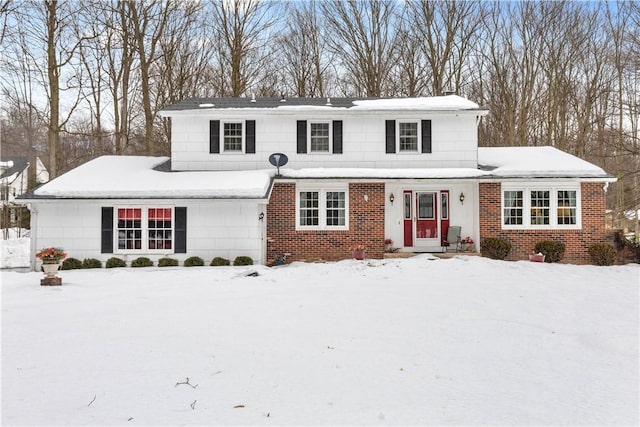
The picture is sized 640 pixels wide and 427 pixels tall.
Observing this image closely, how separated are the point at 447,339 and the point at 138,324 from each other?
4.44 meters

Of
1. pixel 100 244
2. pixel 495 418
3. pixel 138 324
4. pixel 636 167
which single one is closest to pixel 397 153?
pixel 100 244

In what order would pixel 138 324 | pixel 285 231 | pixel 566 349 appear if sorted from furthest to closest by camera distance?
1. pixel 285 231
2. pixel 138 324
3. pixel 566 349

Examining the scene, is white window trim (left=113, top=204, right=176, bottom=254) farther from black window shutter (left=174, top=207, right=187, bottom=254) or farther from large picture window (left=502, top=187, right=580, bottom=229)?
large picture window (left=502, top=187, right=580, bottom=229)

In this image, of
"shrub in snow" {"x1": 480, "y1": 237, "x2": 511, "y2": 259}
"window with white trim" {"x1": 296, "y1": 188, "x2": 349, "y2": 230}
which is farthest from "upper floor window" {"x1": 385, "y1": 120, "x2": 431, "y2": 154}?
"shrub in snow" {"x1": 480, "y1": 237, "x2": 511, "y2": 259}

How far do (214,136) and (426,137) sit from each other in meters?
7.36

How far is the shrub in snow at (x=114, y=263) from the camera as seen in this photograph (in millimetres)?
12984

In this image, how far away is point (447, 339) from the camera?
234 inches

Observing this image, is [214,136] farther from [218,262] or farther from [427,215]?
[427,215]

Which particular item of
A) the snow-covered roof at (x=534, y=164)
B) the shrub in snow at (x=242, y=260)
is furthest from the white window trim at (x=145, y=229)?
the snow-covered roof at (x=534, y=164)

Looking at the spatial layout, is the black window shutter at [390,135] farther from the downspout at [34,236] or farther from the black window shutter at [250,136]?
the downspout at [34,236]

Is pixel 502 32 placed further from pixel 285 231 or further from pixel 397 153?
pixel 285 231

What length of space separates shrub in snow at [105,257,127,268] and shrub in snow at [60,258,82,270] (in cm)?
82

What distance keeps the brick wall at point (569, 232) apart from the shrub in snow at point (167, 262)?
9.74 meters

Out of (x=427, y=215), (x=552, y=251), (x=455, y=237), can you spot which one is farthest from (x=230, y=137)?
(x=552, y=251)
